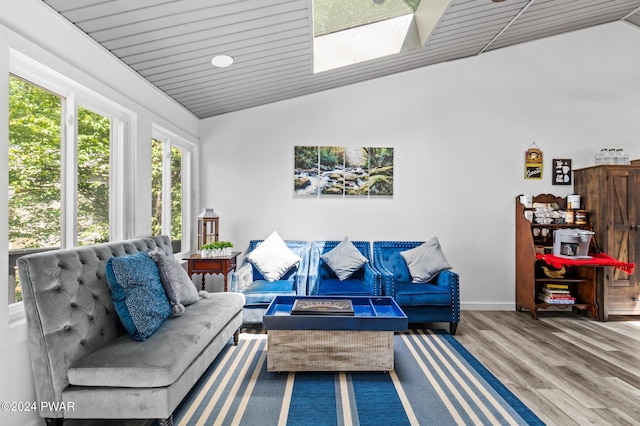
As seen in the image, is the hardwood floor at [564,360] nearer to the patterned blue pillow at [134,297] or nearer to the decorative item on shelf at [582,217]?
the decorative item on shelf at [582,217]

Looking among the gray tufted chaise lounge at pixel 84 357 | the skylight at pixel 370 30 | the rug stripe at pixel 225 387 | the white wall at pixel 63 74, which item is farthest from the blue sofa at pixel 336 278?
the skylight at pixel 370 30

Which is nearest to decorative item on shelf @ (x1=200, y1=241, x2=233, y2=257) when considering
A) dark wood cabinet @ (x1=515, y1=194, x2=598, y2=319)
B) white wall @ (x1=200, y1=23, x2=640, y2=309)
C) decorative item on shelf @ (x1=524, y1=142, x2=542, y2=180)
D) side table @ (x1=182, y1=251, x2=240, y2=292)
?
side table @ (x1=182, y1=251, x2=240, y2=292)

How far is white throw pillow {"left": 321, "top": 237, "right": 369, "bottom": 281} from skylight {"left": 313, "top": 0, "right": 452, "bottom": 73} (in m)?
2.08

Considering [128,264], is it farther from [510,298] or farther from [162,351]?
[510,298]

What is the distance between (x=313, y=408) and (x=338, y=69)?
11.3 ft

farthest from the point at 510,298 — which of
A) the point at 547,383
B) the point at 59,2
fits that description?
the point at 59,2

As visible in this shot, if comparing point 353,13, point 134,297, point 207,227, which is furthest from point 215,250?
point 353,13

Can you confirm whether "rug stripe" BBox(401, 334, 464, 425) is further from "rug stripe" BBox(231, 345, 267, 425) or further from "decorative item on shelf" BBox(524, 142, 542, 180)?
"decorative item on shelf" BBox(524, 142, 542, 180)

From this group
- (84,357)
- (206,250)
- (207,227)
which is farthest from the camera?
(207,227)

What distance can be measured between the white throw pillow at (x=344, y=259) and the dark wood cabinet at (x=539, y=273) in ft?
6.58

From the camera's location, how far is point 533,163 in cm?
482

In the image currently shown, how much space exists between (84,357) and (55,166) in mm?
1269

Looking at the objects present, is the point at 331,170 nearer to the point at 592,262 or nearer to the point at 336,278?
the point at 336,278

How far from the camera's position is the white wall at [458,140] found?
4.84 m
